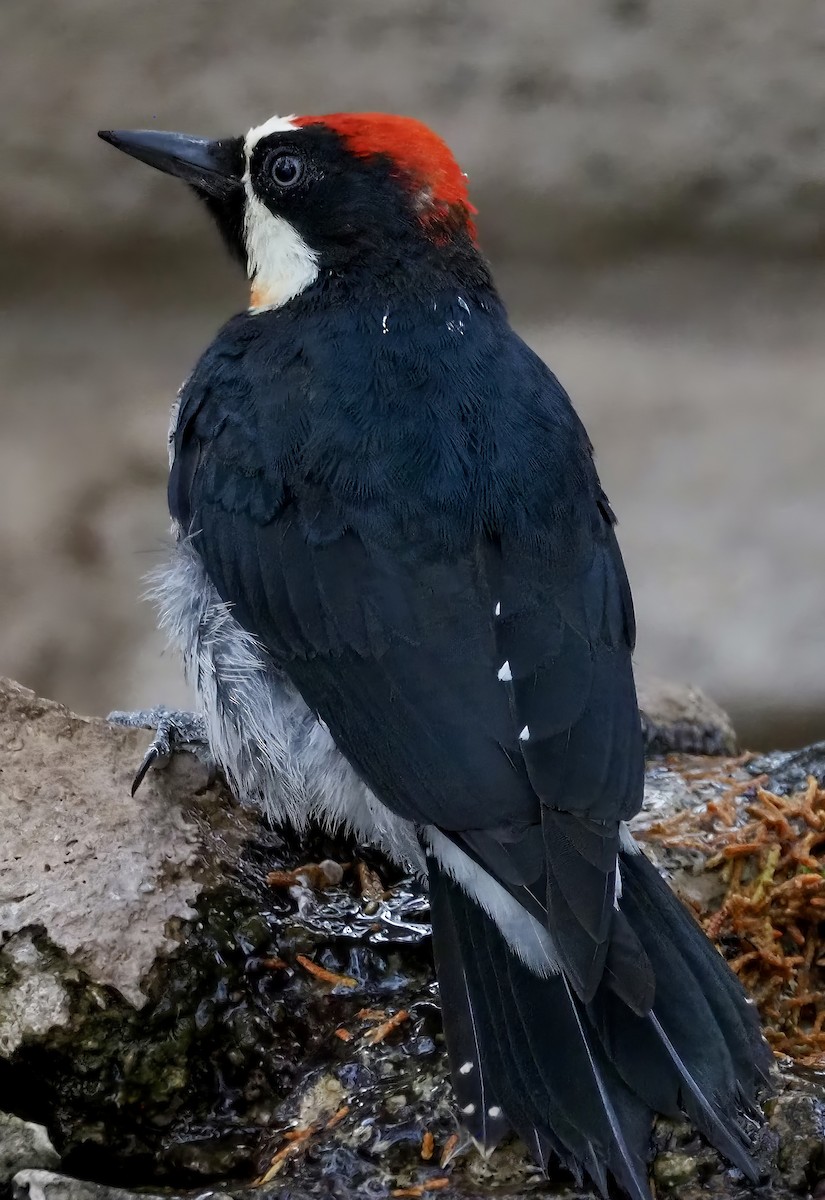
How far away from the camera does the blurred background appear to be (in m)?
4.40

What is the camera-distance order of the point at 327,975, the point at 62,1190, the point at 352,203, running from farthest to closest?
the point at 352,203 < the point at 327,975 < the point at 62,1190

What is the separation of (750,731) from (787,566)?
62 centimetres

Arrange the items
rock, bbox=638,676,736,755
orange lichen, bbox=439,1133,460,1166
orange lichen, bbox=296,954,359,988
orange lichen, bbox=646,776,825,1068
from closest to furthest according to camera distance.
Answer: orange lichen, bbox=439,1133,460,1166, orange lichen, bbox=296,954,359,988, orange lichen, bbox=646,776,825,1068, rock, bbox=638,676,736,755

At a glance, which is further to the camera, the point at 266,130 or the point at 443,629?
the point at 266,130

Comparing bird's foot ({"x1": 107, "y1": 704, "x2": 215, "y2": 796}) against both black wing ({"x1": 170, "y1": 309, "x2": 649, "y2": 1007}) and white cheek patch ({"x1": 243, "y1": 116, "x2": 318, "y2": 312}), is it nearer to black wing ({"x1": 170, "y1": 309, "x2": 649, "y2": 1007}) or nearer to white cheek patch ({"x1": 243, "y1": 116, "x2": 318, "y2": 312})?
black wing ({"x1": 170, "y1": 309, "x2": 649, "y2": 1007})

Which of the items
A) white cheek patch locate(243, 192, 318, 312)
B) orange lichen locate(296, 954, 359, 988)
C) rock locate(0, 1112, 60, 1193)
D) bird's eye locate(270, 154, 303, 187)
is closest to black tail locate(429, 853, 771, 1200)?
orange lichen locate(296, 954, 359, 988)

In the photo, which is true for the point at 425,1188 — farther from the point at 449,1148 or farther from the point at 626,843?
the point at 626,843

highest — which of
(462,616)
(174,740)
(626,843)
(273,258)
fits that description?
(273,258)

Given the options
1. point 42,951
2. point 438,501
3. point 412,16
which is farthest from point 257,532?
point 412,16

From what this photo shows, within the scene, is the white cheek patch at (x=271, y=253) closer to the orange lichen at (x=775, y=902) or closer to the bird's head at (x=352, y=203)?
the bird's head at (x=352, y=203)

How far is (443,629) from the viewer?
186cm

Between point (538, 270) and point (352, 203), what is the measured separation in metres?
2.35

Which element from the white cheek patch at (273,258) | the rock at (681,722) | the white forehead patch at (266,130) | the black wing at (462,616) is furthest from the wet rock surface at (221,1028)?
the white forehead patch at (266,130)

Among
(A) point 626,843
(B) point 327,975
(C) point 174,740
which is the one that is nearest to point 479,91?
(C) point 174,740
